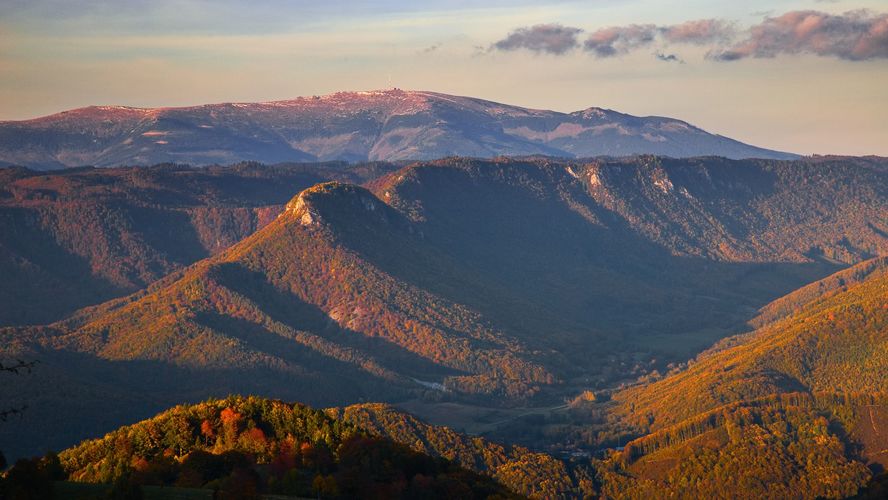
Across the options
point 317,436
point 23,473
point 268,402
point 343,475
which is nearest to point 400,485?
point 343,475

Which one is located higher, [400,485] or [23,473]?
[23,473]

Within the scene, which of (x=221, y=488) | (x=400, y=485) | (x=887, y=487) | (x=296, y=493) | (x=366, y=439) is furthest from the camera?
(x=887, y=487)

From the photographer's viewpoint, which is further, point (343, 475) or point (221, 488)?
point (343, 475)

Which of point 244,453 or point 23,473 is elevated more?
point 23,473

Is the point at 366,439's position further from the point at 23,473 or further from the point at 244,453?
the point at 23,473

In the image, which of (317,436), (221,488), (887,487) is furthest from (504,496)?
(887,487)

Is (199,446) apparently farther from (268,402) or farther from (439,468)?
(439,468)

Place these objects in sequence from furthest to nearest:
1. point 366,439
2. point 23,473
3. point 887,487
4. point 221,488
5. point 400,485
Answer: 1. point 887,487
2. point 366,439
3. point 400,485
4. point 221,488
5. point 23,473

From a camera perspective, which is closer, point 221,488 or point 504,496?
point 221,488

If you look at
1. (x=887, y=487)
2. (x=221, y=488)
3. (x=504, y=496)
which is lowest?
(x=887, y=487)
